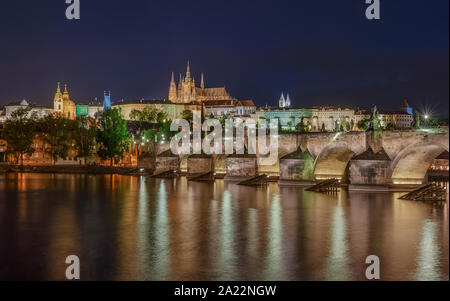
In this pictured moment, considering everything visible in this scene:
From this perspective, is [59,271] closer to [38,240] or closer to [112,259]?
[112,259]

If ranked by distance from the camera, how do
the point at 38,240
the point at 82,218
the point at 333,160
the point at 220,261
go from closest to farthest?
the point at 220,261, the point at 38,240, the point at 82,218, the point at 333,160

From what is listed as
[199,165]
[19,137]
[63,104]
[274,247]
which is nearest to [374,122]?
[274,247]

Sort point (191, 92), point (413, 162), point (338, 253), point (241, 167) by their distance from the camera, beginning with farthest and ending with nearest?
point (191, 92) → point (241, 167) → point (413, 162) → point (338, 253)

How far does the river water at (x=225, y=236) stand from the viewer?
47.7ft

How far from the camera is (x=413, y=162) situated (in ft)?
103

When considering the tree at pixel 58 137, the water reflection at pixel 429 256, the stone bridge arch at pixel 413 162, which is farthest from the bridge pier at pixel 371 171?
the tree at pixel 58 137

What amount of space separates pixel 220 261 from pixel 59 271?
14.0 ft

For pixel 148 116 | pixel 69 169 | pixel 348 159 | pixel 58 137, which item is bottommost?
pixel 69 169

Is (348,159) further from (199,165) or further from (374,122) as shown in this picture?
(199,165)

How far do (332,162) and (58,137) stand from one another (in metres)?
36.4

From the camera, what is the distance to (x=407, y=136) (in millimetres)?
30641

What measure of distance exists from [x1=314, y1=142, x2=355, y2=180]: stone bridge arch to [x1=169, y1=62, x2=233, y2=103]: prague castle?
4633 inches

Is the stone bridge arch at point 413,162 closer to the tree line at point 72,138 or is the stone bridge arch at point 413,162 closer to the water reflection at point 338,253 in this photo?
the water reflection at point 338,253
